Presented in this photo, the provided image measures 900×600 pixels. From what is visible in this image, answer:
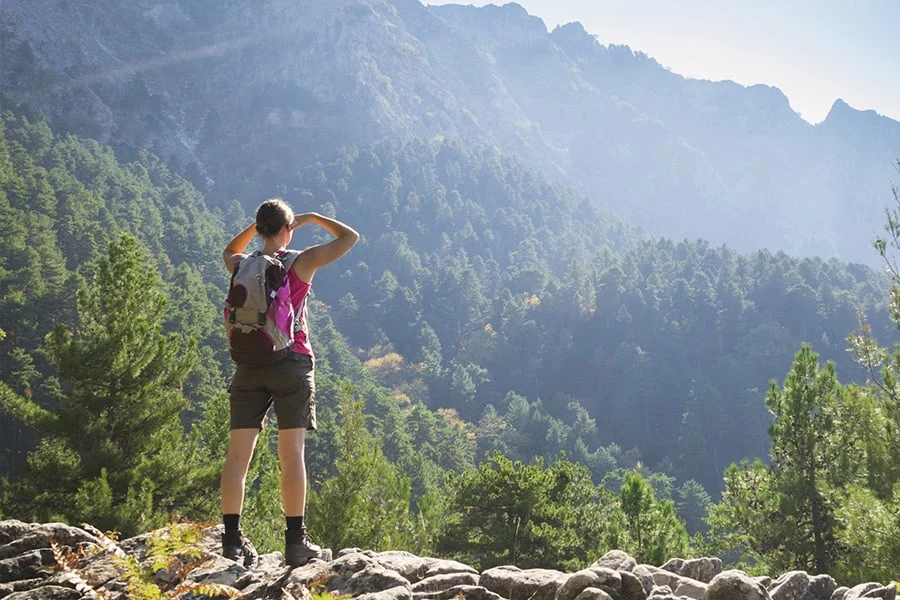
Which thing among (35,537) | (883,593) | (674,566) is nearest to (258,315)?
(35,537)

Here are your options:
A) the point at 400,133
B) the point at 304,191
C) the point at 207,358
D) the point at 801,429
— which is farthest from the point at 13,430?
the point at 400,133

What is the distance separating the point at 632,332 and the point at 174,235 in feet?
188

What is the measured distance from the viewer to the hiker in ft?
11.0

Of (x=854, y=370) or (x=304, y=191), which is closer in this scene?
(x=854, y=370)

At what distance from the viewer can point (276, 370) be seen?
3.41 m

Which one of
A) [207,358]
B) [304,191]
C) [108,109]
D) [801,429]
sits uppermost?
[108,109]

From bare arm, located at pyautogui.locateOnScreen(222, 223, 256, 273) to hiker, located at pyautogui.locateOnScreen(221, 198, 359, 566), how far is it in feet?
0.30

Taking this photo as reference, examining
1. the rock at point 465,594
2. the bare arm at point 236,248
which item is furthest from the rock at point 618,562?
the bare arm at point 236,248

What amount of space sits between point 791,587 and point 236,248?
396 centimetres

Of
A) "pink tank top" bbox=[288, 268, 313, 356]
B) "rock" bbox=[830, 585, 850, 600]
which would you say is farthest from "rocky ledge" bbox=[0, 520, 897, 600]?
"pink tank top" bbox=[288, 268, 313, 356]

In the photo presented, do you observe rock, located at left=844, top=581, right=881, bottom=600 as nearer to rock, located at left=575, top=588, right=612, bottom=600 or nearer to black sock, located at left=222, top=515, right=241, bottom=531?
rock, located at left=575, top=588, right=612, bottom=600

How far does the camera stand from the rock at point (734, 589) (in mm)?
3388

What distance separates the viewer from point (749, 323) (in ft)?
265

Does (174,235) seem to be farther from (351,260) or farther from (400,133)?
(400,133)
